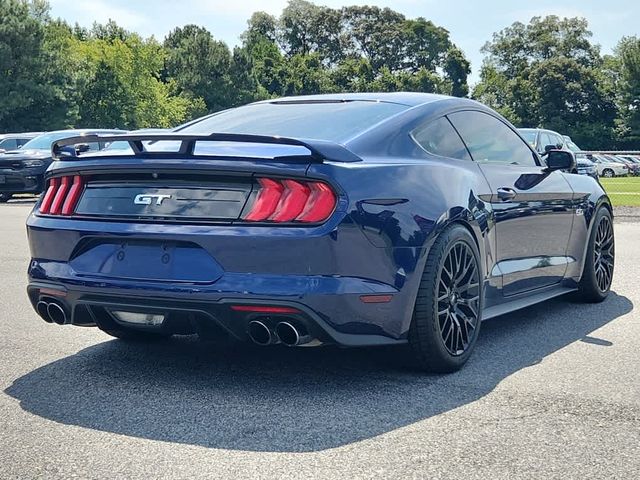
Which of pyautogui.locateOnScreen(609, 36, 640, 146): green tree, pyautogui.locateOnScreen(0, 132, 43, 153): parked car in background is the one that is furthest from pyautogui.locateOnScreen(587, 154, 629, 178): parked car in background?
pyautogui.locateOnScreen(0, 132, 43, 153): parked car in background

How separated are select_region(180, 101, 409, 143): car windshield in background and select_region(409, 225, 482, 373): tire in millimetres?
726

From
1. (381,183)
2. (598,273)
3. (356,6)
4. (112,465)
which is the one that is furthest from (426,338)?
(356,6)

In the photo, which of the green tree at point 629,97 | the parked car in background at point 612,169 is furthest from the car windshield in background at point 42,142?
the green tree at point 629,97

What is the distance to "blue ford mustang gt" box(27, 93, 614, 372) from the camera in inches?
156

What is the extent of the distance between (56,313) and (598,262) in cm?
405

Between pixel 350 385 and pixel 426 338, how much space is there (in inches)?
16.7

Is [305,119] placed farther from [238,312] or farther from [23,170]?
[23,170]

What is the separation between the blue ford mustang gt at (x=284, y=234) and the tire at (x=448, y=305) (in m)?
0.01

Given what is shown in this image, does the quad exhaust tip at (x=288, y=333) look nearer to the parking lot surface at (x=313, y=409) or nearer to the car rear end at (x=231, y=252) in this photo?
the car rear end at (x=231, y=252)

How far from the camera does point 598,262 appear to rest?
6.77 meters

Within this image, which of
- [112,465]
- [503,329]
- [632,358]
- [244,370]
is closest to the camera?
[112,465]

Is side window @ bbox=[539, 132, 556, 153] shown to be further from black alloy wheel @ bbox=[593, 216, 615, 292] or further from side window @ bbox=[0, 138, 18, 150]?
side window @ bbox=[0, 138, 18, 150]

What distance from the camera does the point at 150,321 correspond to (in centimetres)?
423

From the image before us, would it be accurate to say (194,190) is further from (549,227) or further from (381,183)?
(549,227)
